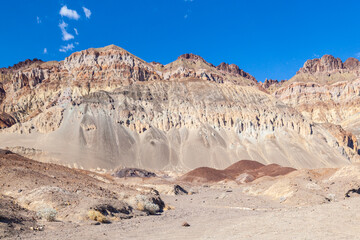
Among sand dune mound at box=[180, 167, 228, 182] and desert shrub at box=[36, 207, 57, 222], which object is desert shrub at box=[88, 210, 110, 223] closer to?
desert shrub at box=[36, 207, 57, 222]

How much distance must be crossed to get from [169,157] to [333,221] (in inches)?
3056

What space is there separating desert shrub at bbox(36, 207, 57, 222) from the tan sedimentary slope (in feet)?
419

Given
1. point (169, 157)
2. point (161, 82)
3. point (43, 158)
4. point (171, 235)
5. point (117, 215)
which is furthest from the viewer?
point (161, 82)

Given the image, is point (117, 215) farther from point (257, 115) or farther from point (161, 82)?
point (161, 82)

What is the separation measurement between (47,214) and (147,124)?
8630cm

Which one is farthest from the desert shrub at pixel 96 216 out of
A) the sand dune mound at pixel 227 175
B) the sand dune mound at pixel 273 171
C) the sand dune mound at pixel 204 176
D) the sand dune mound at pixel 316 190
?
the sand dune mound at pixel 273 171

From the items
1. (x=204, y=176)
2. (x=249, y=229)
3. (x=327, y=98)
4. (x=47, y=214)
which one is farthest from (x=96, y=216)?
(x=327, y=98)

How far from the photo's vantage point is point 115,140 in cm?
8869

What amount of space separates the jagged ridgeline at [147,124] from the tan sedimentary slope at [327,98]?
2941cm

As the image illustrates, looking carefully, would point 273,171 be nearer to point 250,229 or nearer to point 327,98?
point 250,229

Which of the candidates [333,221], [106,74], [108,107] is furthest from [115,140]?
[333,221]

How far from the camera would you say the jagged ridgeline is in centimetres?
8494

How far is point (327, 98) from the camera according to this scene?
153625mm

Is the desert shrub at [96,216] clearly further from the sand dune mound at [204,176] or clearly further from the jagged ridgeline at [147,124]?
the jagged ridgeline at [147,124]
